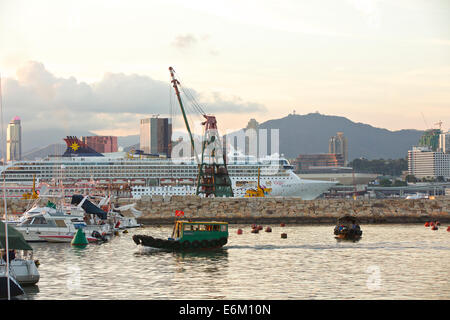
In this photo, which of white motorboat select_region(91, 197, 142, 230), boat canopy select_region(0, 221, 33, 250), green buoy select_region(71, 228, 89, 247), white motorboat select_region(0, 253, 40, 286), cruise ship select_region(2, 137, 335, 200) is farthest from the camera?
cruise ship select_region(2, 137, 335, 200)

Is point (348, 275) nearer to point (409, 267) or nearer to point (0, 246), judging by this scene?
point (409, 267)

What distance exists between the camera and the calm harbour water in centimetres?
2375

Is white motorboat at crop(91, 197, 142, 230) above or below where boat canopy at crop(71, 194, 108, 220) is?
below

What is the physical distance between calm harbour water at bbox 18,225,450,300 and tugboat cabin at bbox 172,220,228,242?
99 cm

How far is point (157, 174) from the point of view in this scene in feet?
367

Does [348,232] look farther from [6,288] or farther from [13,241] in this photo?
[6,288]

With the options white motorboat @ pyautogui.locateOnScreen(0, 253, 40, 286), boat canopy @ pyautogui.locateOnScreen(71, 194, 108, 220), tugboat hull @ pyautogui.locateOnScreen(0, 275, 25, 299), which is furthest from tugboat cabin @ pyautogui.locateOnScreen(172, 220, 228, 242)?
tugboat hull @ pyautogui.locateOnScreen(0, 275, 25, 299)

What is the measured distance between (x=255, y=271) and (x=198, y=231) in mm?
9380

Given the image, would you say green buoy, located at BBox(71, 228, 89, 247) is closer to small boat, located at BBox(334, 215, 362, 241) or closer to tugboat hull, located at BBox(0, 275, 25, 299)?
small boat, located at BBox(334, 215, 362, 241)

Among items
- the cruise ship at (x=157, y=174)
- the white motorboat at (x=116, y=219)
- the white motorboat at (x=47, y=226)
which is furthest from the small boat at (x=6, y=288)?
the cruise ship at (x=157, y=174)

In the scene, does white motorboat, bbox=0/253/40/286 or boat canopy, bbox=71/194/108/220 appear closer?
white motorboat, bbox=0/253/40/286
